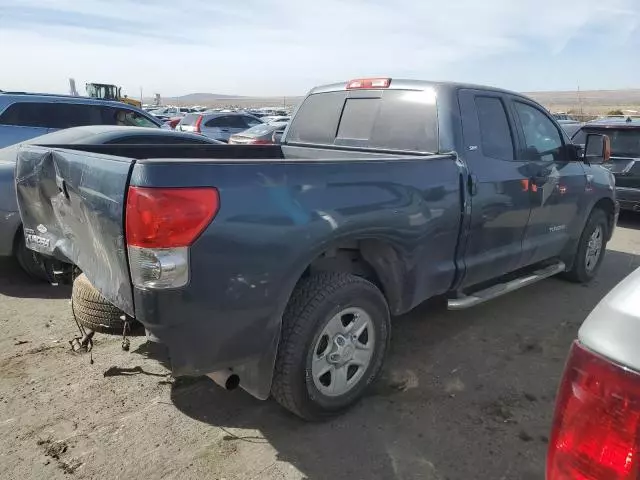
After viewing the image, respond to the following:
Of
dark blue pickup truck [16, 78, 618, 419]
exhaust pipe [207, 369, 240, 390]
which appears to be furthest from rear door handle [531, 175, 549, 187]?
exhaust pipe [207, 369, 240, 390]

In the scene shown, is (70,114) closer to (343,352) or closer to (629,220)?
(343,352)

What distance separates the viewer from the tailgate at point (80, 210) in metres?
2.29

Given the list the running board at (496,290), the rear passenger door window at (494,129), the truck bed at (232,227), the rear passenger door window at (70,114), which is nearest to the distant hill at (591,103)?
the rear passenger door window at (70,114)

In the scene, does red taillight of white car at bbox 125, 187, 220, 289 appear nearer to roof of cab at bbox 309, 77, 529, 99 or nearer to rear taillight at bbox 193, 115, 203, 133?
roof of cab at bbox 309, 77, 529, 99

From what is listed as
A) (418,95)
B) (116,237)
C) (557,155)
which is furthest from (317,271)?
(557,155)

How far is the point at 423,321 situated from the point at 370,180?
200cm

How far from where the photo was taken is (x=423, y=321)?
448cm

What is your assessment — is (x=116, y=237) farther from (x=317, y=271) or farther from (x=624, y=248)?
(x=624, y=248)

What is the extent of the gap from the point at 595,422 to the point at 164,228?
1649 mm

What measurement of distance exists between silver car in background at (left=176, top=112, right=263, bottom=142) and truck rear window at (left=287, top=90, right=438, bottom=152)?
501 inches

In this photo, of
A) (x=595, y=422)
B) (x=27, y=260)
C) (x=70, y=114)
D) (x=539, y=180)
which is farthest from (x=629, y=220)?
(x=70, y=114)

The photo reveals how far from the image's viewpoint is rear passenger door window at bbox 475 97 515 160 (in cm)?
395

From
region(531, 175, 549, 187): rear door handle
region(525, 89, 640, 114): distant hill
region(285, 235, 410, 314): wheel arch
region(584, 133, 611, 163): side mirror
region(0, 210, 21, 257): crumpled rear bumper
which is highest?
region(525, 89, 640, 114): distant hill

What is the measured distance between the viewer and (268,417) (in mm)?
3055
